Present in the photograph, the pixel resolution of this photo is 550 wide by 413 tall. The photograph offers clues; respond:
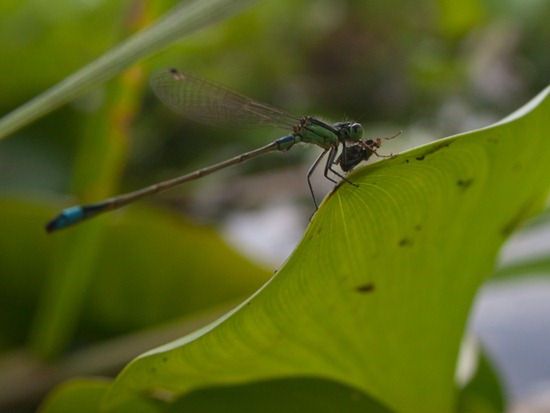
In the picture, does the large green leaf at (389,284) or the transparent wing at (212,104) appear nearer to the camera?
the large green leaf at (389,284)

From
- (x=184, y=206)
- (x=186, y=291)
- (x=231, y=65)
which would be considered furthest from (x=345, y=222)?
(x=231, y=65)

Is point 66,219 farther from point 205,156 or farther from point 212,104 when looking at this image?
point 205,156

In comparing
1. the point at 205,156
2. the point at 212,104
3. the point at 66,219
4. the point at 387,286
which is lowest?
the point at 387,286

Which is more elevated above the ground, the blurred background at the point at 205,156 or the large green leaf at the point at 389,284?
the blurred background at the point at 205,156

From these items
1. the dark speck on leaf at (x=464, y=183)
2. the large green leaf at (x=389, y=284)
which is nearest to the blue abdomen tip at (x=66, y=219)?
the large green leaf at (x=389, y=284)

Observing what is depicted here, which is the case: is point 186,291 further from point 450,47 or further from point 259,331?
point 450,47

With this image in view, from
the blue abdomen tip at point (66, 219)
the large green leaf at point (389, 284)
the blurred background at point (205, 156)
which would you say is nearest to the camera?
the large green leaf at point (389, 284)

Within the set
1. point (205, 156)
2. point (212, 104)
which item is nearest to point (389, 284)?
point (212, 104)

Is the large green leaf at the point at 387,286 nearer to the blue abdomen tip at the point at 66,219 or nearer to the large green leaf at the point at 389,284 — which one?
the large green leaf at the point at 389,284
